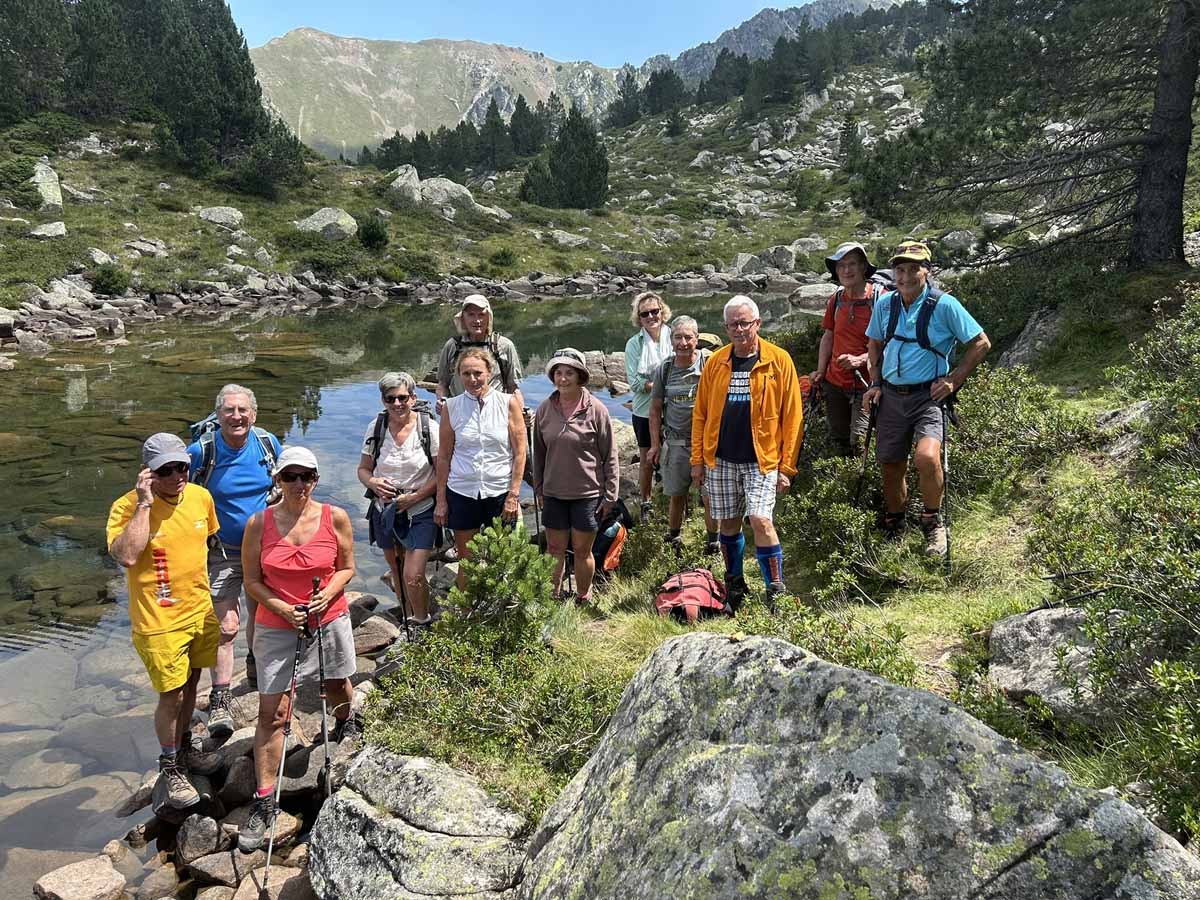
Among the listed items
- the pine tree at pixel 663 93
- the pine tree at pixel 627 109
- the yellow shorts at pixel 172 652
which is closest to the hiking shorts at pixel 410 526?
the yellow shorts at pixel 172 652

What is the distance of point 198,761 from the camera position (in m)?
5.70

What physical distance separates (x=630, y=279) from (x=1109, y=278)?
44461 millimetres

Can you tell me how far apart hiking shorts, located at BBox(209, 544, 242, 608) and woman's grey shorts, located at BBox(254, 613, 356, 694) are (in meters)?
1.12

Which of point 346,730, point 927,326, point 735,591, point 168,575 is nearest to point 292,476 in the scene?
point 168,575

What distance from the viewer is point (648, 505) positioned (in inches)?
352

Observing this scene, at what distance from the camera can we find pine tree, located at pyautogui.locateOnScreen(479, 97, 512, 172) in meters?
90.3

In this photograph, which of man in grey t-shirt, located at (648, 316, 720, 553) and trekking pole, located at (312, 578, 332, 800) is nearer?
trekking pole, located at (312, 578, 332, 800)

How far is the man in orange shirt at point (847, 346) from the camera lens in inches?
275

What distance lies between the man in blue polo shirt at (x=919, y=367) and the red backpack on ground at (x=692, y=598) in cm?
176

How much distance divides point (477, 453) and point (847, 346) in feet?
12.6

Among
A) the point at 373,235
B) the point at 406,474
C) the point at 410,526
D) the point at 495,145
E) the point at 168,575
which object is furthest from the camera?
the point at 495,145

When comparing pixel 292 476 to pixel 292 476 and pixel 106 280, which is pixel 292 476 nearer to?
pixel 292 476

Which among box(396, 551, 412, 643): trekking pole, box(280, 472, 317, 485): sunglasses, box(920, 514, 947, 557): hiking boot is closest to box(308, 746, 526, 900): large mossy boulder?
box(280, 472, 317, 485): sunglasses

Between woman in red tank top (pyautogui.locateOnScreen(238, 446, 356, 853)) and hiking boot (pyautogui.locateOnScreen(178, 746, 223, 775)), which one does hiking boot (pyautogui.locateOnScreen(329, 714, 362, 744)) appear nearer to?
woman in red tank top (pyautogui.locateOnScreen(238, 446, 356, 853))
